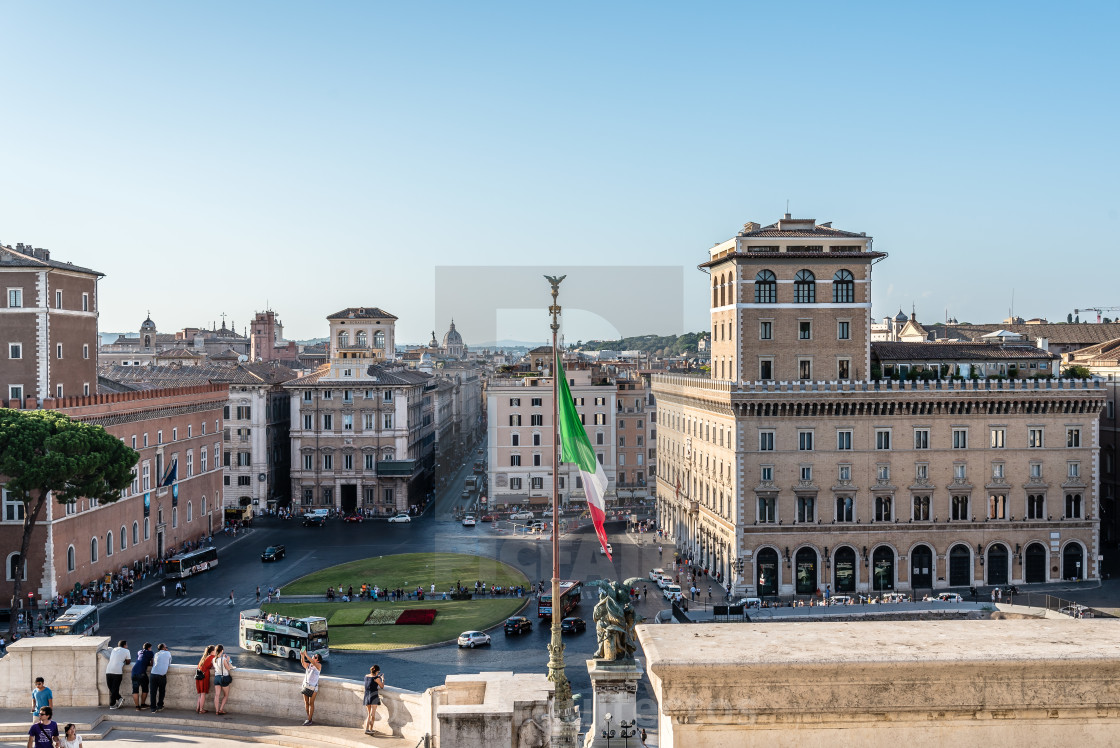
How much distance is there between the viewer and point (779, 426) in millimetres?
51250

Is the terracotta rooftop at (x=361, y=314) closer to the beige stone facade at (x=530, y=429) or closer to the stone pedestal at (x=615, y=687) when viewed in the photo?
the beige stone facade at (x=530, y=429)

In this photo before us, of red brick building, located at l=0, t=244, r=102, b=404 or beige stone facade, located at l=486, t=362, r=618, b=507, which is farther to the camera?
beige stone facade, located at l=486, t=362, r=618, b=507

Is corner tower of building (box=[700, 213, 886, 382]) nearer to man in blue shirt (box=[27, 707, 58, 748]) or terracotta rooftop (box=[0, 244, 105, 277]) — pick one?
terracotta rooftop (box=[0, 244, 105, 277])

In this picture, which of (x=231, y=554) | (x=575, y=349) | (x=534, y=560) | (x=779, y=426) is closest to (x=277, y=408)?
(x=231, y=554)

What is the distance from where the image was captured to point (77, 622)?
40500 millimetres

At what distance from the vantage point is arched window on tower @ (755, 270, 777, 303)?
5244 centimetres

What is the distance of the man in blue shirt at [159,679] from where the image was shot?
1465 cm

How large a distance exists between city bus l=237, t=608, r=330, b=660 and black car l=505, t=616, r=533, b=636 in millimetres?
7317

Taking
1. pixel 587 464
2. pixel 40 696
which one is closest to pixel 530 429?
pixel 587 464

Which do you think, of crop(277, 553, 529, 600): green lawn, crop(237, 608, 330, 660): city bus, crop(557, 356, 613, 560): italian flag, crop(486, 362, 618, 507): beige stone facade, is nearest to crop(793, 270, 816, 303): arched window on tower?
crop(277, 553, 529, 600): green lawn

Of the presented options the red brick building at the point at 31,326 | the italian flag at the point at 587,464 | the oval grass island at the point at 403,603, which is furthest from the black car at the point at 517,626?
the red brick building at the point at 31,326

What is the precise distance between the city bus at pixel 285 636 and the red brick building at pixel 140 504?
1294cm

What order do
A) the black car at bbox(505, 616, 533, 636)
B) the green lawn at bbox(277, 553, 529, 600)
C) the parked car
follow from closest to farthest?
1. the parked car
2. the black car at bbox(505, 616, 533, 636)
3. the green lawn at bbox(277, 553, 529, 600)

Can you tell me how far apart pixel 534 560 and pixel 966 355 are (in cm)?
2512
